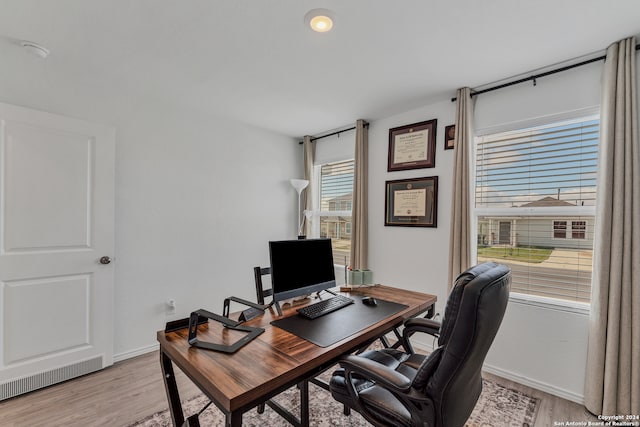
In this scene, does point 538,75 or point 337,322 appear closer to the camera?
point 337,322

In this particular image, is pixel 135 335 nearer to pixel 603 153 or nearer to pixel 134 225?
pixel 134 225

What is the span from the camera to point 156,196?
2859mm

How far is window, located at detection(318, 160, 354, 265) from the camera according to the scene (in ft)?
12.3

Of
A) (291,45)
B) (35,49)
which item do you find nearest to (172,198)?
(35,49)

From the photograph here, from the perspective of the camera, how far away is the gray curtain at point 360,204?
3.29 meters

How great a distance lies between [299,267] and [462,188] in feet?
5.22

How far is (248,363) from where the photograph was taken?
1.16 meters

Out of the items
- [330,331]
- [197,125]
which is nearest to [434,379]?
[330,331]

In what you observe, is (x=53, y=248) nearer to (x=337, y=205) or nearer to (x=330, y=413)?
(x=330, y=413)

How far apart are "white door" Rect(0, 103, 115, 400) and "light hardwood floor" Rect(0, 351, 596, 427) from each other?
0.12m

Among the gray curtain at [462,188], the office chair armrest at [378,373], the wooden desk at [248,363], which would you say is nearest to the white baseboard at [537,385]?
the gray curtain at [462,188]

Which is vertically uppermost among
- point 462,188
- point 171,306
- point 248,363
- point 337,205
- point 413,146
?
point 413,146

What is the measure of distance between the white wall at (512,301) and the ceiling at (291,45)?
0.65 feet

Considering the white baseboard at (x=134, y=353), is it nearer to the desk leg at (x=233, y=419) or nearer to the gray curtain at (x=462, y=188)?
the desk leg at (x=233, y=419)
